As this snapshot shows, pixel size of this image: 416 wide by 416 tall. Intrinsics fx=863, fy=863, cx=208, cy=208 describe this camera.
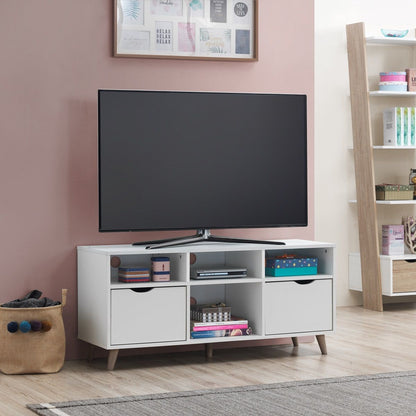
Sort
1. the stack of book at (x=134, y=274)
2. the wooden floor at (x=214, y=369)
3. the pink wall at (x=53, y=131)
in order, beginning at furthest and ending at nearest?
the pink wall at (x=53, y=131)
the stack of book at (x=134, y=274)
the wooden floor at (x=214, y=369)

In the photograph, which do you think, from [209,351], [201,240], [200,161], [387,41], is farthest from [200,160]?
[387,41]

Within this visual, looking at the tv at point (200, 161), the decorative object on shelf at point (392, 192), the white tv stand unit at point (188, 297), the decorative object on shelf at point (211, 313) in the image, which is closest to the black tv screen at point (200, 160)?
the tv at point (200, 161)

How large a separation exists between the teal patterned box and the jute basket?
1.07m

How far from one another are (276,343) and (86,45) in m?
1.83

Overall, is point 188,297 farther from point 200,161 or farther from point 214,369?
point 200,161

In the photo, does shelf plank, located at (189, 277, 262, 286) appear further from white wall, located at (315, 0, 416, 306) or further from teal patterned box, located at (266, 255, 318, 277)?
white wall, located at (315, 0, 416, 306)

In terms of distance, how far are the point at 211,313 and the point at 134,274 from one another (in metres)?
0.47

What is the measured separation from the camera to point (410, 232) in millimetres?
5938

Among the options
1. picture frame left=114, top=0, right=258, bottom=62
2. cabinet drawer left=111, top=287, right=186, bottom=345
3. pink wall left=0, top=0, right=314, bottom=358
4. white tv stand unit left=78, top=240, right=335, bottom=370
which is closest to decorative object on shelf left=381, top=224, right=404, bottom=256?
white tv stand unit left=78, top=240, right=335, bottom=370

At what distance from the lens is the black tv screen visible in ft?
13.1

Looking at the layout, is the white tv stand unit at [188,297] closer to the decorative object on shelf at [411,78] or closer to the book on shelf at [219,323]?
the book on shelf at [219,323]

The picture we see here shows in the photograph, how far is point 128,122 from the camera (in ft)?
13.2

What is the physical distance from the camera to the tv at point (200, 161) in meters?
4.00

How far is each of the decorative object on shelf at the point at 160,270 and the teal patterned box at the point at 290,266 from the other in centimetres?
54
